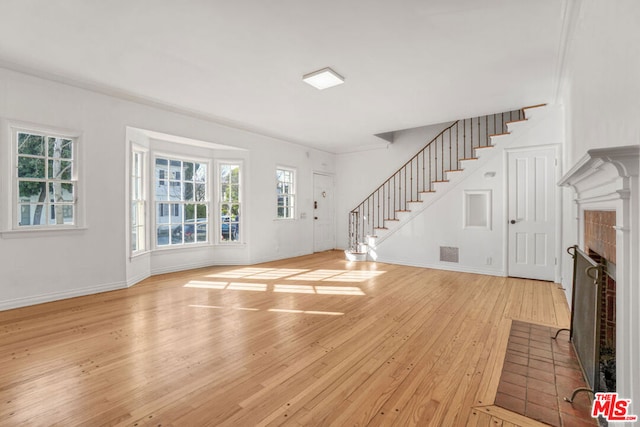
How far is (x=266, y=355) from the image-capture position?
2.55 m

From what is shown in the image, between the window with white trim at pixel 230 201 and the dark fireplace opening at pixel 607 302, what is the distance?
230 inches

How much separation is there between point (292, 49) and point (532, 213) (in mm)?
4633

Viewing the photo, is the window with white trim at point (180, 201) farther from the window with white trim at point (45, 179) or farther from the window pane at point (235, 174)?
the window with white trim at point (45, 179)

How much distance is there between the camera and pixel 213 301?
13.2ft

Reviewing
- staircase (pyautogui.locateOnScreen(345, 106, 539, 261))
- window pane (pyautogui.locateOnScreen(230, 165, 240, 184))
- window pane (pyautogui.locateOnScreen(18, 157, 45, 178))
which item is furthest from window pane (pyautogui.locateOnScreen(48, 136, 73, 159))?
staircase (pyautogui.locateOnScreen(345, 106, 539, 261))

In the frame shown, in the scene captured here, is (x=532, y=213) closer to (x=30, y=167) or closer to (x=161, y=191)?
(x=161, y=191)

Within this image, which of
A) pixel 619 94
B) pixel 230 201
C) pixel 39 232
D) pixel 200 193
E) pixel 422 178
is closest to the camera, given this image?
pixel 619 94

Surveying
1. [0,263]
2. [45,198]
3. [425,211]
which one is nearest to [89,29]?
[45,198]

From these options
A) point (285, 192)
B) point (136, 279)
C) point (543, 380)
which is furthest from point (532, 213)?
point (136, 279)

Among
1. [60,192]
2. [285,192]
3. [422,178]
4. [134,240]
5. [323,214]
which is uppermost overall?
[422,178]

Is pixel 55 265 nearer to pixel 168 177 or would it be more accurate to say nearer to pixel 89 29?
pixel 168 177

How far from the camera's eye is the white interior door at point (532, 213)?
4.93 m

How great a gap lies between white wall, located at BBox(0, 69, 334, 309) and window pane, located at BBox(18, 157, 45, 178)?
15 cm

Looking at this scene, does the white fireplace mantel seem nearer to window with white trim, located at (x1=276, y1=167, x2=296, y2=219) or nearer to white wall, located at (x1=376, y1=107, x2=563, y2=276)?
white wall, located at (x1=376, y1=107, x2=563, y2=276)
